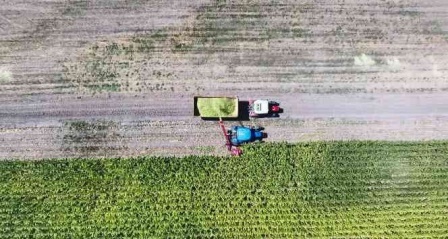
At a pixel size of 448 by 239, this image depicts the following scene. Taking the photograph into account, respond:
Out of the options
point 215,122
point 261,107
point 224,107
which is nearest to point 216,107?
point 224,107

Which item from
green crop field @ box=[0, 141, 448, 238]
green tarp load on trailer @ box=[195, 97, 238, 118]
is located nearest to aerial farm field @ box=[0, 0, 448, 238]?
green crop field @ box=[0, 141, 448, 238]

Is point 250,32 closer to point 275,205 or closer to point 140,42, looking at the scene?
point 140,42

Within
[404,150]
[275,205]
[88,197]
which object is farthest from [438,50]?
[88,197]

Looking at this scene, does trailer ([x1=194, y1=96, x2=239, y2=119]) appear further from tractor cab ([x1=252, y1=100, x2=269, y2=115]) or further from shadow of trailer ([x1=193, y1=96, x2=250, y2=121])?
tractor cab ([x1=252, y1=100, x2=269, y2=115])

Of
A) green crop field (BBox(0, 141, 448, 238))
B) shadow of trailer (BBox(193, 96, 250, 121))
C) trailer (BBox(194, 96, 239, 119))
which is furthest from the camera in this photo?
shadow of trailer (BBox(193, 96, 250, 121))

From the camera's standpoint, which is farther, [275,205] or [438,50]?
[438,50]

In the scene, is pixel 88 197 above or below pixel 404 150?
below
